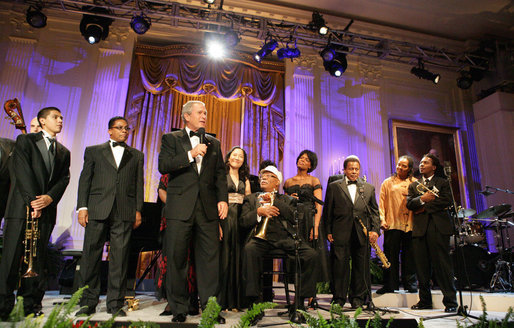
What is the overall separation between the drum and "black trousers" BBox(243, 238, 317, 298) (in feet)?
12.2

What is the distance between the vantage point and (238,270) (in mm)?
4020

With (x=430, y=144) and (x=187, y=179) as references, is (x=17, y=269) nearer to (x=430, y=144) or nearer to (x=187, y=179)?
(x=187, y=179)

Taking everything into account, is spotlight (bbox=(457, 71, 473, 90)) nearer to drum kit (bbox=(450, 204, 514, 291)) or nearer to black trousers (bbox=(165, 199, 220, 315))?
drum kit (bbox=(450, 204, 514, 291))

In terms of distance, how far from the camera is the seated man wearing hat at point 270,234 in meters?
3.57

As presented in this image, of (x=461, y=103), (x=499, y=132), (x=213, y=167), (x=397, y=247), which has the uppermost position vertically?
(x=461, y=103)

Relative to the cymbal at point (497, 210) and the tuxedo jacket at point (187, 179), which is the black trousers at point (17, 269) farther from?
the cymbal at point (497, 210)

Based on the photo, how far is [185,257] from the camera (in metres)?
3.15

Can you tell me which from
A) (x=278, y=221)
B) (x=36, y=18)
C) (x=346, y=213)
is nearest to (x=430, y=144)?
(x=346, y=213)

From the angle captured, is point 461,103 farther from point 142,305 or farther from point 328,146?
point 142,305

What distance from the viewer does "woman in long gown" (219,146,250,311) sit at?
386 centimetres

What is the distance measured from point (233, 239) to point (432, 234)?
7.82 ft

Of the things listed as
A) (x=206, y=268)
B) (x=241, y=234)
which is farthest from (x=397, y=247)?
(x=206, y=268)

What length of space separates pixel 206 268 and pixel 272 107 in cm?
586

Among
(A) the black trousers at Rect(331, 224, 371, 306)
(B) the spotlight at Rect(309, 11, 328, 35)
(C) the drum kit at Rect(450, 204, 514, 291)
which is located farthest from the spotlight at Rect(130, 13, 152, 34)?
(C) the drum kit at Rect(450, 204, 514, 291)
